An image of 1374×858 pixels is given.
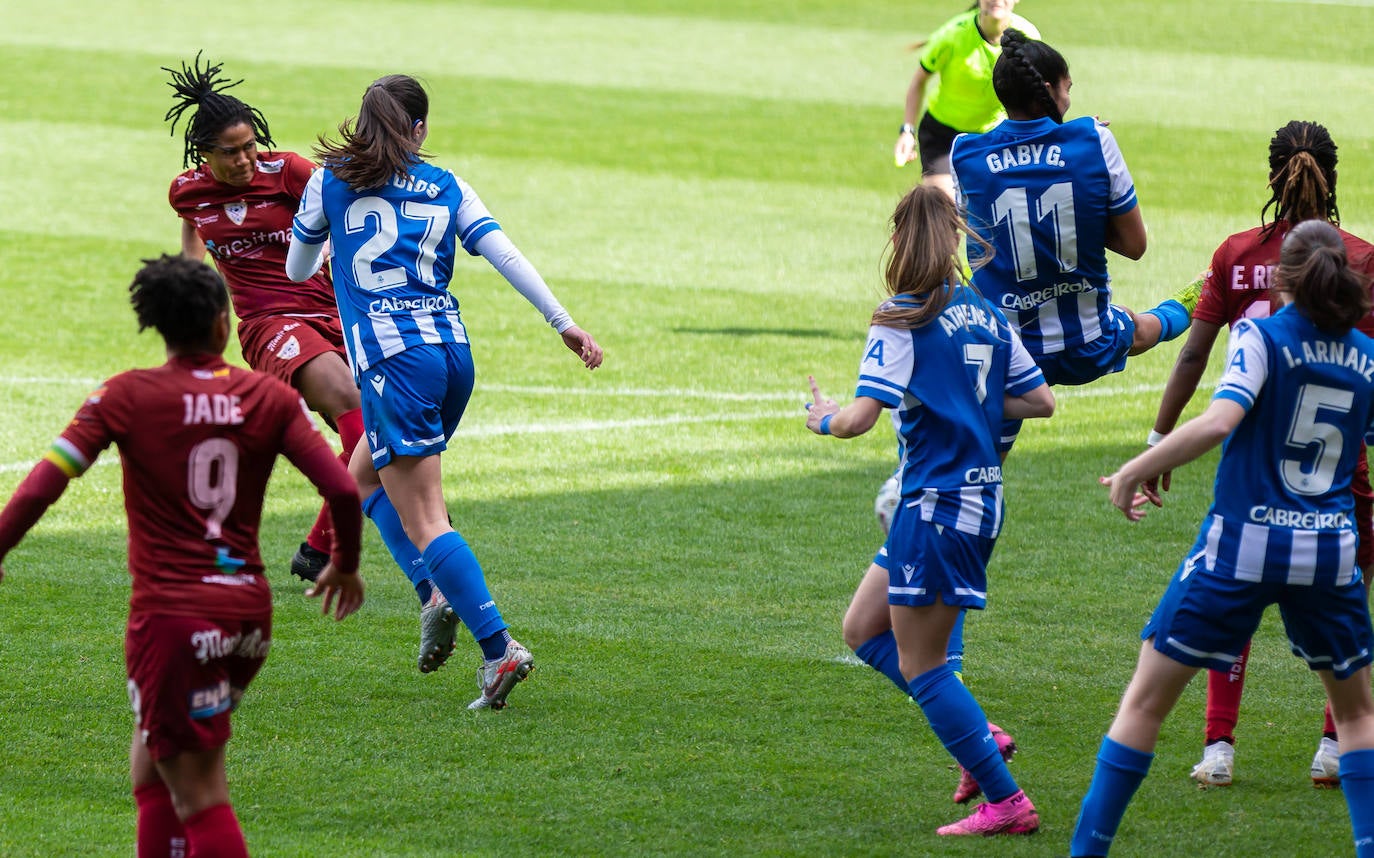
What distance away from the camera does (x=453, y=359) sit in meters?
5.65

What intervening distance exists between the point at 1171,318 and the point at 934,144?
649cm

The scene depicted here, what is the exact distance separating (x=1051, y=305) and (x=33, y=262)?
10.8m

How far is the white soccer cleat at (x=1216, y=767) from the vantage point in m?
4.96

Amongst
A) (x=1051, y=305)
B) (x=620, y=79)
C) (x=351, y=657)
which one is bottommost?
(x=351, y=657)

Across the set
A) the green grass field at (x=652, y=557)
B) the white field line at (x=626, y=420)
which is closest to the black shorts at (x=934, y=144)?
the green grass field at (x=652, y=557)

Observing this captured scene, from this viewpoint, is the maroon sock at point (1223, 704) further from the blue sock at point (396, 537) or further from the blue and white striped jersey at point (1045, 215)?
the blue sock at point (396, 537)

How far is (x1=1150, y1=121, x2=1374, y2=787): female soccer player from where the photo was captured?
4910 mm

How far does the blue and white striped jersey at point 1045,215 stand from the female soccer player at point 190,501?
2.37 m

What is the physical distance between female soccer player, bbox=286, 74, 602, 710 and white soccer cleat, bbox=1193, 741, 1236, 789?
206 centimetres

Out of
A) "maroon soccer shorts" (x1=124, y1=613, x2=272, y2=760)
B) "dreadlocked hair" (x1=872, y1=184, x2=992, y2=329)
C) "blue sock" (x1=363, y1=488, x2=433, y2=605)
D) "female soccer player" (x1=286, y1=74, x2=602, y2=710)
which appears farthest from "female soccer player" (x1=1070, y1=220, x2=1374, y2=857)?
"blue sock" (x1=363, y1=488, x2=433, y2=605)

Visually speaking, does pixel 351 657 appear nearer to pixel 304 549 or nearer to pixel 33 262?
pixel 304 549

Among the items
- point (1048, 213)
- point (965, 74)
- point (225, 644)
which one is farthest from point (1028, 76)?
point (965, 74)

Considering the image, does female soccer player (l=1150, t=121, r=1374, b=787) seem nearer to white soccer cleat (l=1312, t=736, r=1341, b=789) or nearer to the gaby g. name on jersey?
white soccer cleat (l=1312, t=736, r=1341, b=789)

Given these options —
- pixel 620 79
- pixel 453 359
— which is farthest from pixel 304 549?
pixel 620 79
